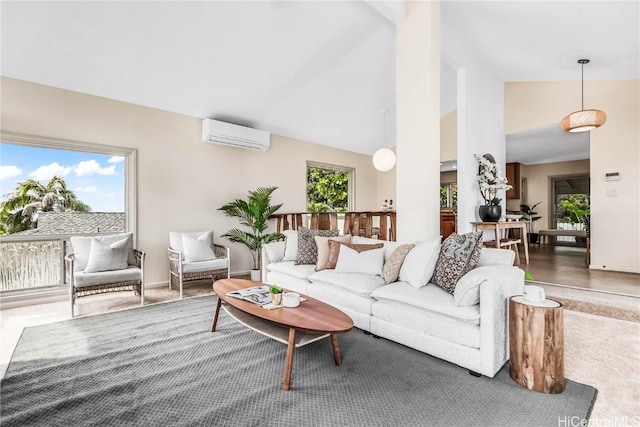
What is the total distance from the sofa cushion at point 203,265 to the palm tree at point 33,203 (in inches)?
59.8

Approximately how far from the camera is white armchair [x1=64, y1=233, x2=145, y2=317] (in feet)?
10.8

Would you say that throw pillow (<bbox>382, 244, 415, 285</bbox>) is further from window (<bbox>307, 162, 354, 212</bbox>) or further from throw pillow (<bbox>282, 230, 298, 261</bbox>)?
window (<bbox>307, 162, 354, 212</bbox>)

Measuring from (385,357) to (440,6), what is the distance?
12.5 feet

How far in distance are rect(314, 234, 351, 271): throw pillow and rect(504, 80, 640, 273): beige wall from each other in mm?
4304

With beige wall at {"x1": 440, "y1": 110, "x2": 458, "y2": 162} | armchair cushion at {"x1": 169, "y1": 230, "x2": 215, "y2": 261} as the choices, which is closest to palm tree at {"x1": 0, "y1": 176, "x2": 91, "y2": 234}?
armchair cushion at {"x1": 169, "y1": 230, "x2": 215, "y2": 261}

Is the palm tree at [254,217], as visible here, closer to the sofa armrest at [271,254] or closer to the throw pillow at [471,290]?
the sofa armrest at [271,254]

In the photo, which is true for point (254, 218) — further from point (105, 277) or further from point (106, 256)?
point (105, 277)

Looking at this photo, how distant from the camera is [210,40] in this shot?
3574 millimetres

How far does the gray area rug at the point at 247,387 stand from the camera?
5.45 feet

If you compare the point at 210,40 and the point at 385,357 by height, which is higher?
the point at 210,40

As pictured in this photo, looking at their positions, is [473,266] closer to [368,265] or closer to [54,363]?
[368,265]

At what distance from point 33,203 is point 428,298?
14.9 feet

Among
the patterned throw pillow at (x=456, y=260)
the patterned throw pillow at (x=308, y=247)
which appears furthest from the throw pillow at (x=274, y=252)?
the patterned throw pillow at (x=456, y=260)

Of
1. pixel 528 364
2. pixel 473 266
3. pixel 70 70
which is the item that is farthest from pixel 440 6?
pixel 70 70
